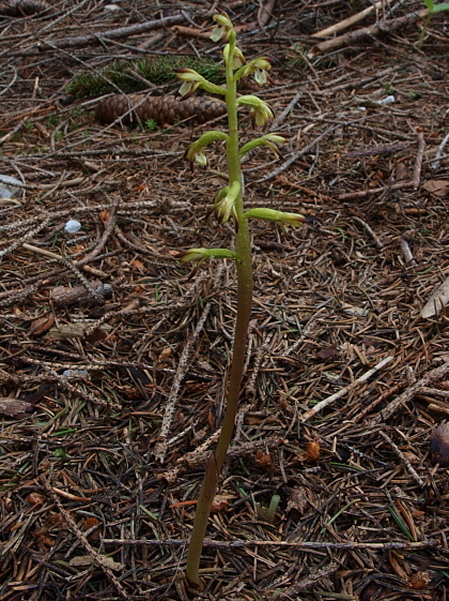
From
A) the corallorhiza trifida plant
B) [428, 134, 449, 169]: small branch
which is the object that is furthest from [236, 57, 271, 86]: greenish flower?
[428, 134, 449, 169]: small branch

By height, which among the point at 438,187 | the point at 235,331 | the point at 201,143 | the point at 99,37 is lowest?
the point at 438,187

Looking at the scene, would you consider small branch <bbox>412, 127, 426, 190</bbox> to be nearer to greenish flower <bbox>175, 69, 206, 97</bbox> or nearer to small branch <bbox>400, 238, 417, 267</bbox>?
small branch <bbox>400, 238, 417, 267</bbox>

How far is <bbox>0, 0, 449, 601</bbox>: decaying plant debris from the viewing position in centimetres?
184

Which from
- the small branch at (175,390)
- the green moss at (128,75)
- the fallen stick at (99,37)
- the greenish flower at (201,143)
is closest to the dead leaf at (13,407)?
the small branch at (175,390)

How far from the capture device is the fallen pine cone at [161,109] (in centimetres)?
427

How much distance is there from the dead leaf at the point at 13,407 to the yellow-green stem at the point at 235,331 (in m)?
0.95

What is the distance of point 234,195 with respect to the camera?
1310 millimetres

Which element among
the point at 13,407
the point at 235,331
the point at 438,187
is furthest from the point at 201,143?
the point at 438,187

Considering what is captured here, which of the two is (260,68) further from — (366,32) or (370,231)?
(366,32)

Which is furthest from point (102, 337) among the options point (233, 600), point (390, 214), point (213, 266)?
point (390, 214)

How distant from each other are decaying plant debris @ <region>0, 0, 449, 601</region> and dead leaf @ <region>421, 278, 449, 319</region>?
0.03m

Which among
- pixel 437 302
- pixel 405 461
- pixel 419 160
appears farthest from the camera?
pixel 419 160

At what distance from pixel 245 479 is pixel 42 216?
1.92m

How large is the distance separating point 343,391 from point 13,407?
1.32 metres
